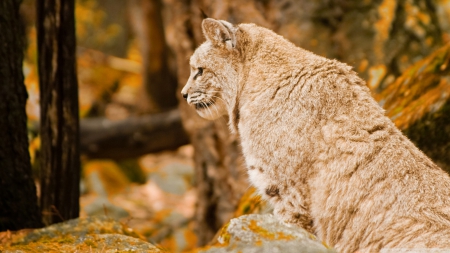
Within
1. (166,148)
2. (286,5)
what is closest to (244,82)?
(286,5)

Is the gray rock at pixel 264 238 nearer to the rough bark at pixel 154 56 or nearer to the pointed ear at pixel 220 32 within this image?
the pointed ear at pixel 220 32

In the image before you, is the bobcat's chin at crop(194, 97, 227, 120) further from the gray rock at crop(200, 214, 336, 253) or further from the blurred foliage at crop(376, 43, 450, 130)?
the blurred foliage at crop(376, 43, 450, 130)

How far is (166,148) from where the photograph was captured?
12781 mm

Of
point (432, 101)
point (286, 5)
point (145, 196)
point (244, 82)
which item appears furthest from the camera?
point (145, 196)

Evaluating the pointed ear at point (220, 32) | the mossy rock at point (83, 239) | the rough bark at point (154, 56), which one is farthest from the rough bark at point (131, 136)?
the pointed ear at point (220, 32)

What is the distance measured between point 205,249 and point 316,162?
1283 mm

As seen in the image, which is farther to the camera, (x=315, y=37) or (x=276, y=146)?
(x=315, y=37)

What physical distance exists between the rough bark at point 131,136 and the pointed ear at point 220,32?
777 cm

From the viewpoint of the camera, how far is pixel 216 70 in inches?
189

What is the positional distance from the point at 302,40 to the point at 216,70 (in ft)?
13.9

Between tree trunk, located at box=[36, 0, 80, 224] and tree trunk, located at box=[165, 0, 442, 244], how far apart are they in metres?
3.01

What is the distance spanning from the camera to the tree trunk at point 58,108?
211 inches

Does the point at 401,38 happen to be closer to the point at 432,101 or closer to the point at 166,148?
the point at 432,101

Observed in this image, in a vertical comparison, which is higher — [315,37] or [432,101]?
[315,37]
